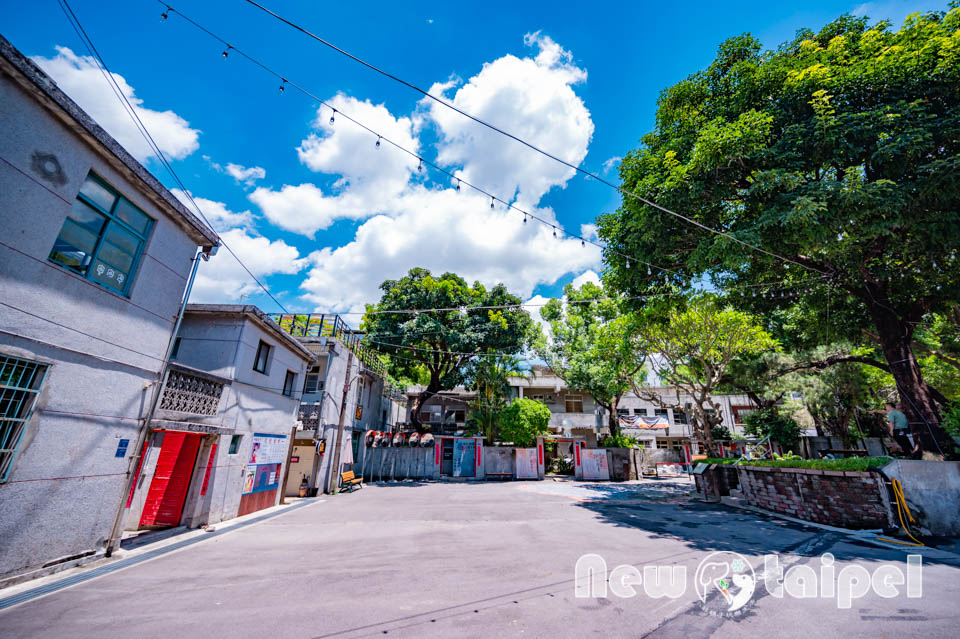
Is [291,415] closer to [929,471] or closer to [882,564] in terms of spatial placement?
[882,564]

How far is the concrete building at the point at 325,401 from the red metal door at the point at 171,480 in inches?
197

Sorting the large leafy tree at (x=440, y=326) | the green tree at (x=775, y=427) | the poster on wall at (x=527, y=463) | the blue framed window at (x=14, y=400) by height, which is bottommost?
the poster on wall at (x=527, y=463)

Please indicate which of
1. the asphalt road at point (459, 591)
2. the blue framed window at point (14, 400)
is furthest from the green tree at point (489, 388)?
the blue framed window at point (14, 400)

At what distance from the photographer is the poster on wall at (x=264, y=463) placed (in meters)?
10.9

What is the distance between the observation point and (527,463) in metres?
24.0

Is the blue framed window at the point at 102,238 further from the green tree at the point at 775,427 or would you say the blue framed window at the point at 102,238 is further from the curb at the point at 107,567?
the green tree at the point at 775,427

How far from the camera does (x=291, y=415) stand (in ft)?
43.8

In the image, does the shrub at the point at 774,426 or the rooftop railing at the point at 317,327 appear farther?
the shrub at the point at 774,426

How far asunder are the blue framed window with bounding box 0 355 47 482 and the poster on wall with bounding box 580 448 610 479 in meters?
23.8

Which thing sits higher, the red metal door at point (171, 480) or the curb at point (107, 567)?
the red metal door at point (171, 480)

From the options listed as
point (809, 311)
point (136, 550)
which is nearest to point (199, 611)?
point (136, 550)

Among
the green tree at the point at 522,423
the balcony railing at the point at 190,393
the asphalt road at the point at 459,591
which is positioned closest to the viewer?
the asphalt road at the point at 459,591

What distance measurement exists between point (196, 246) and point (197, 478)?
5686 mm

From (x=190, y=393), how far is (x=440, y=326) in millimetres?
14887
